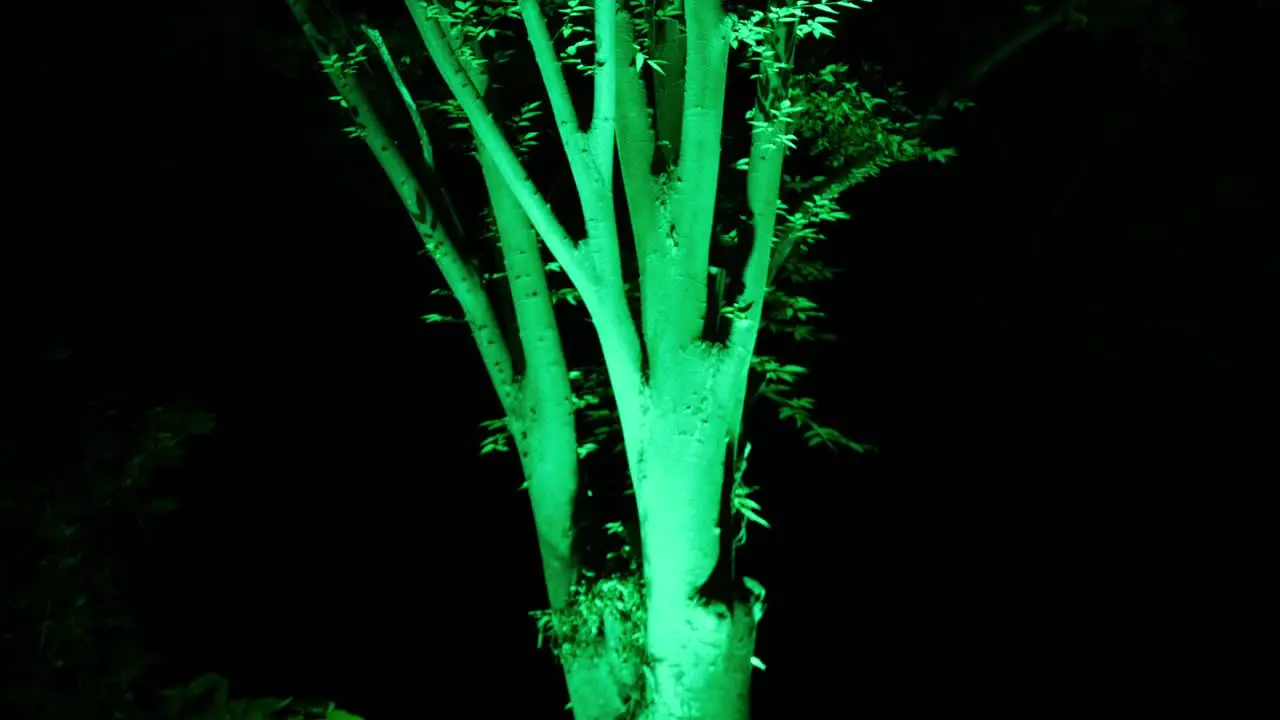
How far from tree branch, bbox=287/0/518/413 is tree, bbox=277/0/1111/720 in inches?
0.4

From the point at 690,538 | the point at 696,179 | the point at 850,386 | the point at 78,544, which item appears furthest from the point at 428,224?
the point at 850,386

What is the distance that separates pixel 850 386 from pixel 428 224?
6.46 meters

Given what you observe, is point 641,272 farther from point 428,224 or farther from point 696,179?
point 428,224

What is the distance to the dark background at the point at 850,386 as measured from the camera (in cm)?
778

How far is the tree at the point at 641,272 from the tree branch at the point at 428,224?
1 cm

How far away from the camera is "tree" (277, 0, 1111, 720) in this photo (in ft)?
12.7

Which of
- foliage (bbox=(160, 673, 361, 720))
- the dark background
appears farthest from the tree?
the dark background

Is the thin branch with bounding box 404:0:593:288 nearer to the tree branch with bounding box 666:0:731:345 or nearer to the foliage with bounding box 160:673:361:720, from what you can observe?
the tree branch with bounding box 666:0:731:345

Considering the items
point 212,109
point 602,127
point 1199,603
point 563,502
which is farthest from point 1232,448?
point 212,109

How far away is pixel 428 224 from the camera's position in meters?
4.57

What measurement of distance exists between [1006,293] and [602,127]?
26.8 feet

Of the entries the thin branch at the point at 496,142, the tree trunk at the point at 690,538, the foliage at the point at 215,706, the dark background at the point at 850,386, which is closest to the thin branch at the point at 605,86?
the thin branch at the point at 496,142

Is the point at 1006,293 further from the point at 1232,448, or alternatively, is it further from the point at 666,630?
the point at 666,630

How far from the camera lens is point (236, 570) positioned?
26.8 feet
